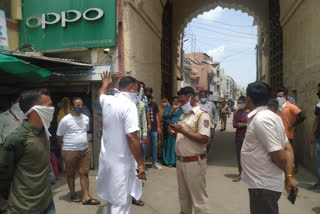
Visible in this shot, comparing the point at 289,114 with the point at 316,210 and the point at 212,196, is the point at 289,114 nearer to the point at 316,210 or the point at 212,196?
the point at 316,210

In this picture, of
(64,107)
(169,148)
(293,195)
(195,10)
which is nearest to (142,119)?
(169,148)

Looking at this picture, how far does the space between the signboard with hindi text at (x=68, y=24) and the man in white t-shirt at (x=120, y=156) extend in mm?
3613

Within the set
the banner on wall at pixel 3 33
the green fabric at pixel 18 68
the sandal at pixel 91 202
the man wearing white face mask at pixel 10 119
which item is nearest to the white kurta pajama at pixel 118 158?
the sandal at pixel 91 202

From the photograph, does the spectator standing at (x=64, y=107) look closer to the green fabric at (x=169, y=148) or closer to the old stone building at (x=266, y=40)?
the old stone building at (x=266, y=40)

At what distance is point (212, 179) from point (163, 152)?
1.64 metres

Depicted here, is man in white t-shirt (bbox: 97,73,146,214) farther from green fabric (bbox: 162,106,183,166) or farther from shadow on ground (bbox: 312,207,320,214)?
green fabric (bbox: 162,106,183,166)

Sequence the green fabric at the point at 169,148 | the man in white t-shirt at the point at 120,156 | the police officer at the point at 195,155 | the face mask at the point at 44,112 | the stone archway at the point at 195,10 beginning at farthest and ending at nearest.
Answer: the stone archway at the point at 195,10 < the green fabric at the point at 169,148 < the police officer at the point at 195,155 < the man in white t-shirt at the point at 120,156 < the face mask at the point at 44,112

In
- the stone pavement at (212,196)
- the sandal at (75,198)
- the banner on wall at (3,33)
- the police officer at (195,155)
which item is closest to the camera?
the police officer at (195,155)

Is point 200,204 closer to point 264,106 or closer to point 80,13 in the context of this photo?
point 264,106

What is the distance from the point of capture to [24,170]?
195 centimetres

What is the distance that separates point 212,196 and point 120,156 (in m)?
2.54

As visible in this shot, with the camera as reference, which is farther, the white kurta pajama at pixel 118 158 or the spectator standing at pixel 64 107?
the spectator standing at pixel 64 107

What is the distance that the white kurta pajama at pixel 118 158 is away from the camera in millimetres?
2570

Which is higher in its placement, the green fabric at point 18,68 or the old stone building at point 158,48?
the old stone building at point 158,48
